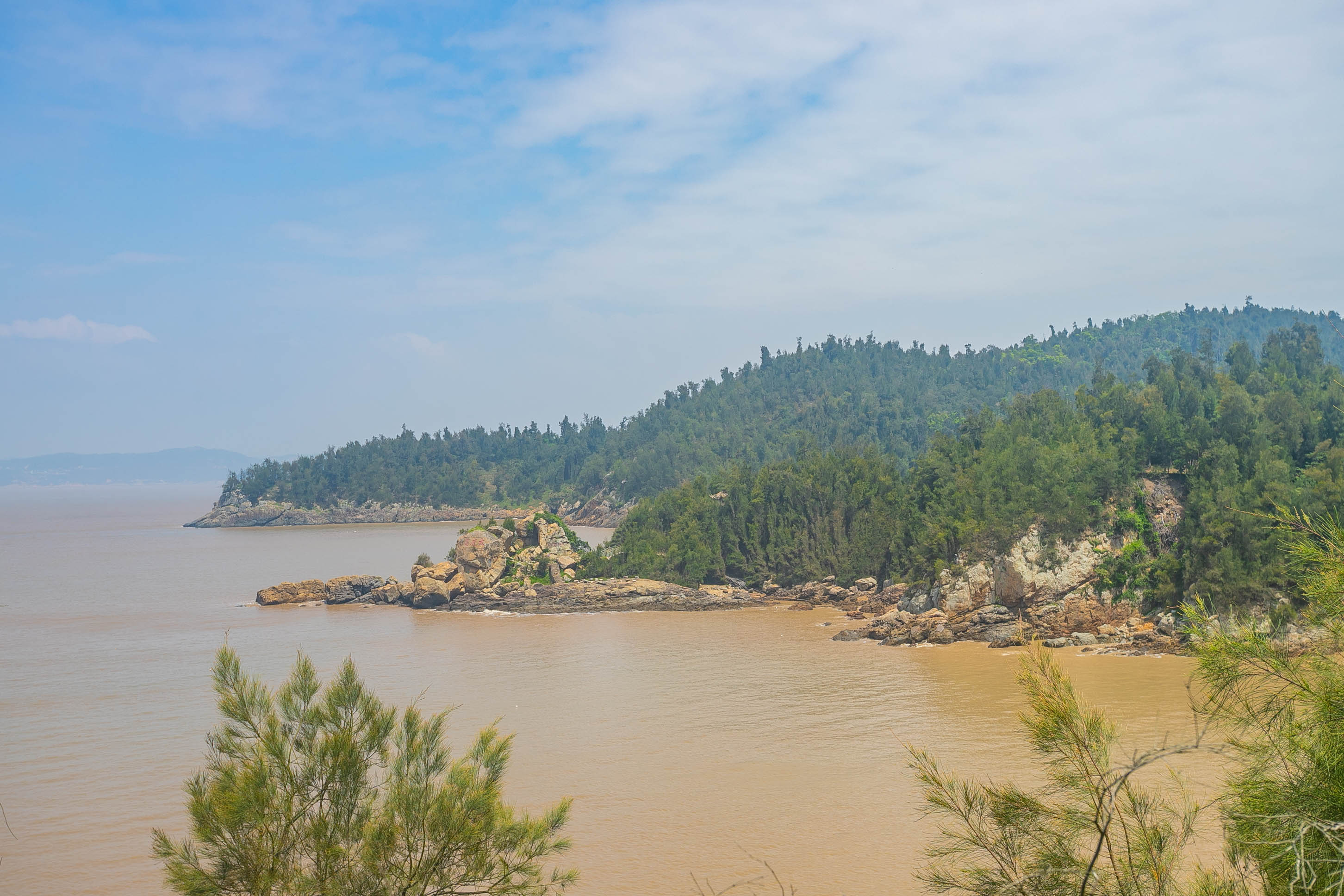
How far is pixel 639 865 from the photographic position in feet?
41.8

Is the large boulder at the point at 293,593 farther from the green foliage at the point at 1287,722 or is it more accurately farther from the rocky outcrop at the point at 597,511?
the rocky outcrop at the point at 597,511

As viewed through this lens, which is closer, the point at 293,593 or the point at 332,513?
the point at 293,593

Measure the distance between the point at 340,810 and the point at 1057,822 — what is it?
5.20 meters

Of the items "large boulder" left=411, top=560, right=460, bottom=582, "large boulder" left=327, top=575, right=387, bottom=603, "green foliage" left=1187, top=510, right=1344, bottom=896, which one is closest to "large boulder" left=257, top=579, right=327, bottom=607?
"large boulder" left=327, top=575, right=387, bottom=603

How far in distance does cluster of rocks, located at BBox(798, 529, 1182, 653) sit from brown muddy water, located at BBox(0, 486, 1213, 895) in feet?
4.09

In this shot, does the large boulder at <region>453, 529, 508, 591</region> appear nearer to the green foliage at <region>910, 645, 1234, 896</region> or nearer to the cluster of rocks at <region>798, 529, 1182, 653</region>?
the cluster of rocks at <region>798, 529, 1182, 653</region>

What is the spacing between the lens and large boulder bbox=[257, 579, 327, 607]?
39.6 meters

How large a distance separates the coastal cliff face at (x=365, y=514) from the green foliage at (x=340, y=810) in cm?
8204

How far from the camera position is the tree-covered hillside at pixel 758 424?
3647 inches

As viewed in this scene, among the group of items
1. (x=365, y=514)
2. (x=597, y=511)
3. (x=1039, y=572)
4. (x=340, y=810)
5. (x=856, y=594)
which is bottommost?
(x=856, y=594)

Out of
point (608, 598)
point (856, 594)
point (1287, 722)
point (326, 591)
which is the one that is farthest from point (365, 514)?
point (1287, 722)

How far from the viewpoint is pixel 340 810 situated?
7.23 metres

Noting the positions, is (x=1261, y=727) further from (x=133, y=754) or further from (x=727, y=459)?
(x=727, y=459)

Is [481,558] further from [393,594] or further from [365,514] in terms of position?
[365,514]
